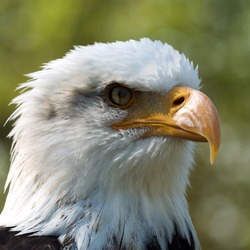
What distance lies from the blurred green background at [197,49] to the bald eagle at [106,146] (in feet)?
17.3

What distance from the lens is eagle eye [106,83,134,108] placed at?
5.84 metres

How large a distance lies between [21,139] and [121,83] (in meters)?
0.72

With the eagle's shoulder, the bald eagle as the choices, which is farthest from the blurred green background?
the eagle's shoulder

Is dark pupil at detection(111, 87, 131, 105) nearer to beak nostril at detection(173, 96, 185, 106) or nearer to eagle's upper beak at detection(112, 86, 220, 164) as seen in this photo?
eagle's upper beak at detection(112, 86, 220, 164)

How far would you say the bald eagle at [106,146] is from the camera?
18.9ft

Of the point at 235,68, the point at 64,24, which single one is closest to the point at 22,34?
the point at 64,24

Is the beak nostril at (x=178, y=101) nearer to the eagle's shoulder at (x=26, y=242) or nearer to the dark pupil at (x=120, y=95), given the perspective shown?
the dark pupil at (x=120, y=95)

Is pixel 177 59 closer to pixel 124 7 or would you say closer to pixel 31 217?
pixel 31 217

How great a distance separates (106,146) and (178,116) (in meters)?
0.46

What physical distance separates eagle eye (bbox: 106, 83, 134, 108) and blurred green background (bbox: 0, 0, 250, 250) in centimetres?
528

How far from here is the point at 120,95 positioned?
587cm

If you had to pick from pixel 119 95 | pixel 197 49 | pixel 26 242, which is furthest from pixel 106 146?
pixel 197 49

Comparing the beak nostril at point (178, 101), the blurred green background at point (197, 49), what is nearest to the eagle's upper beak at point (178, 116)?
the beak nostril at point (178, 101)

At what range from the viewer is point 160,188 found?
6.01m
